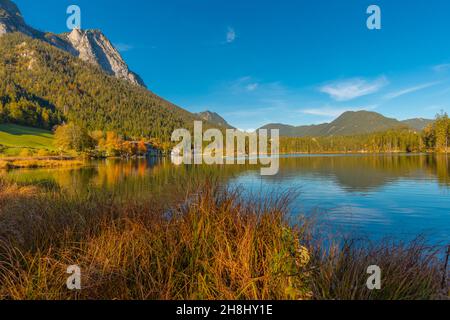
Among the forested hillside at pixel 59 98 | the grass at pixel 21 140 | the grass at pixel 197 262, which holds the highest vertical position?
the forested hillside at pixel 59 98

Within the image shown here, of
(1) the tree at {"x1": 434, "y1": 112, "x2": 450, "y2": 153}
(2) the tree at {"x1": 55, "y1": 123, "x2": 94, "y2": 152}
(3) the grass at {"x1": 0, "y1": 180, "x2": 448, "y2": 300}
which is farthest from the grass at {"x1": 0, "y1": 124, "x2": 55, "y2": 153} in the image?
(1) the tree at {"x1": 434, "y1": 112, "x2": 450, "y2": 153}

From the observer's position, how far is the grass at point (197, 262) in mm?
3256

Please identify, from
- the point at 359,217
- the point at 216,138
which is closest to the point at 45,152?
the point at 359,217

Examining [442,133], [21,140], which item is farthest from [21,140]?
[442,133]

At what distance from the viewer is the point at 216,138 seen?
145000 mm

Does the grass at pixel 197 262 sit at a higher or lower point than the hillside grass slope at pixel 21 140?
lower

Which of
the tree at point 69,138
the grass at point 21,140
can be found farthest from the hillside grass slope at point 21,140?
the tree at point 69,138

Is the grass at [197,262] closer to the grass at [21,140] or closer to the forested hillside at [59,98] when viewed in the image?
the grass at [21,140]

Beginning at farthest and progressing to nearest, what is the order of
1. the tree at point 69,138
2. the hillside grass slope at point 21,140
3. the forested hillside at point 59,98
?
the forested hillside at point 59,98, the tree at point 69,138, the hillside grass slope at point 21,140

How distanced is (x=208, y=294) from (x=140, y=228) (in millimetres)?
1914

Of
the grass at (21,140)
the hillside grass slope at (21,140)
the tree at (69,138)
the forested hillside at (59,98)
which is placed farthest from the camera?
the forested hillside at (59,98)

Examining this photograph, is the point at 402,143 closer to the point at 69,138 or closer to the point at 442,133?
the point at 442,133

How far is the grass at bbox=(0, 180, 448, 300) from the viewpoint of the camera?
3.26 metres

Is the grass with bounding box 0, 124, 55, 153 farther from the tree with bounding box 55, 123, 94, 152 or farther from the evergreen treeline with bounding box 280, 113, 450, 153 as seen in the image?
the evergreen treeline with bounding box 280, 113, 450, 153
